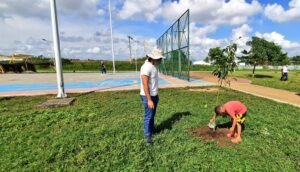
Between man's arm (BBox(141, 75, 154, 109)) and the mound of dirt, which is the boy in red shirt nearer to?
the mound of dirt

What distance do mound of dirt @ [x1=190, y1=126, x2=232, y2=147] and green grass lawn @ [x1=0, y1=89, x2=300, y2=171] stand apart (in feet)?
0.61

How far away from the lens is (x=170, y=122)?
219 inches

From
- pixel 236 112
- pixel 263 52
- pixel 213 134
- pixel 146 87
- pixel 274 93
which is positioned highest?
pixel 263 52

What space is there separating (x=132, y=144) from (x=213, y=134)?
166cm

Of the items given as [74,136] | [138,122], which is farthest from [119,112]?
[74,136]

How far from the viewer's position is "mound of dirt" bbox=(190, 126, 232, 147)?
14.3ft

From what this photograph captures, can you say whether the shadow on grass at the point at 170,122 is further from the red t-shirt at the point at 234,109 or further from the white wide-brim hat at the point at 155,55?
the white wide-brim hat at the point at 155,55

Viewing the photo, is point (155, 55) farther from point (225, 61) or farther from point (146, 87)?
point (225, 61)

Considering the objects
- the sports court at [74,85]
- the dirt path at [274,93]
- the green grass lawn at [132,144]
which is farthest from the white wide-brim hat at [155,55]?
the sports court at [74,85]

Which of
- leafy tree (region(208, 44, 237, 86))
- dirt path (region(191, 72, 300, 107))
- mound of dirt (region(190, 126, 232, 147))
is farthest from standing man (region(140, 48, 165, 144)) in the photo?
dirt path (region(191, 72, 300, 107))

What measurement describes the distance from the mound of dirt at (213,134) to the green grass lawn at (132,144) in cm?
18

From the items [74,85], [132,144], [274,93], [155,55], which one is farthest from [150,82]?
[74,85]

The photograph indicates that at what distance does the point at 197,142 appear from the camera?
429 cm

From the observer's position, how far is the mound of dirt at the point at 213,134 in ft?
14.3
